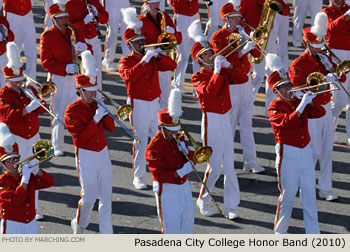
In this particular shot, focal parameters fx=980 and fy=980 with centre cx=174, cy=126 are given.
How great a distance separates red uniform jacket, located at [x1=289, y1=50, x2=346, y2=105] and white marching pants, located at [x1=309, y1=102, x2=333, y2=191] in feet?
0.74

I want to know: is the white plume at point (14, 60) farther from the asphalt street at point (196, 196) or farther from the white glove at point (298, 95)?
the white glove at point (298, 95)

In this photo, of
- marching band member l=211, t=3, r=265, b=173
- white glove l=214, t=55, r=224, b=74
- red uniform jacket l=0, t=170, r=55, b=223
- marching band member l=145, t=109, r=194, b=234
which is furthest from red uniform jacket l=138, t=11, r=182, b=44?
red uniform jacket l=0, t=170, r=55, b=223

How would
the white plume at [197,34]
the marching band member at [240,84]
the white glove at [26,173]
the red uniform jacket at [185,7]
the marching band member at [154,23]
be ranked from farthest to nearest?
1. the red uniform jacket at [185,7]
2. the marching band member at [154,23]
3. the marching band member at [240,84]
4. the white plume at [197,34]
5. the white glove at [26,173]

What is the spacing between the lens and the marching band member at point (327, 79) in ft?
46.2

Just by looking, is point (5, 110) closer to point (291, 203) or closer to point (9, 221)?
point (9, 221)

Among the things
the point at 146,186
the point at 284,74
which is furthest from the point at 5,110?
the point at 284,74

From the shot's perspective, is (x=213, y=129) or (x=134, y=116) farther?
(x=134, y=116)

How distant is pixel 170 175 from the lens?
12.2 m

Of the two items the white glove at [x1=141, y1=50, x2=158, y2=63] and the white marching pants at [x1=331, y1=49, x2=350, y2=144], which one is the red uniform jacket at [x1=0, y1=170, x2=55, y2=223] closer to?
the white glove at [x1=141, y1=50, x2=158, y2=63]

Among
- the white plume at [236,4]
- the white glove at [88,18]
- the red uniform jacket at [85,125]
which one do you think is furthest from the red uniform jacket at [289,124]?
the white glove at [88,18]

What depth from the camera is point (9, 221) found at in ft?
39.3

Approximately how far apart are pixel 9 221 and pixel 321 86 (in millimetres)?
4483

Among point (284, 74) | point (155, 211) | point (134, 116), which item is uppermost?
point (284, 74)

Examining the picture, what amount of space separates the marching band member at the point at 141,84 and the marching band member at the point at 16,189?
2970 mm
